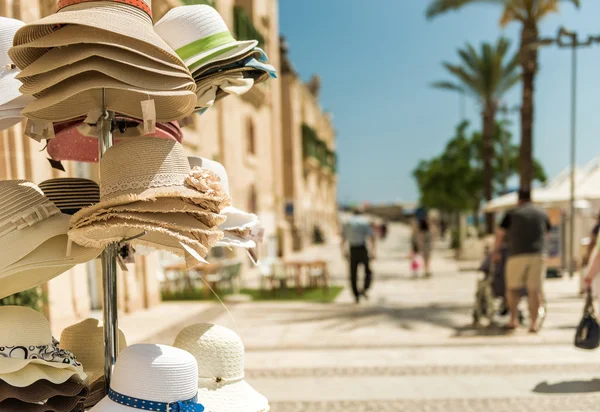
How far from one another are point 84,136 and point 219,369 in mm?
1446

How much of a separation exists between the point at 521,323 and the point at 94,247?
7.40 metres

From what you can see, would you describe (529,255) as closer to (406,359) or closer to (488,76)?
(406,359)

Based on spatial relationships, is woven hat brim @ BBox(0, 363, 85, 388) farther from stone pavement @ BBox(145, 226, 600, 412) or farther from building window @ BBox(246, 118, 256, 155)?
building window @ BBox(246, 118, 256, 155)

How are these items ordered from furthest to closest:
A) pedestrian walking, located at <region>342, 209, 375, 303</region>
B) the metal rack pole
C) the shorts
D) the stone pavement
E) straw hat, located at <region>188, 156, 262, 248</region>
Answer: pedestrian walking, located at <region>342, 209, 375, 303</region> → the shorts → the stone pavement → straw hat, located at <region>188, 156, 262, 248</region> → the metal rack pole

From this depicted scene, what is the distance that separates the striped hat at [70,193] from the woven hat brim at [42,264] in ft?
0.77

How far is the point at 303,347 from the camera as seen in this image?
700 centimetres

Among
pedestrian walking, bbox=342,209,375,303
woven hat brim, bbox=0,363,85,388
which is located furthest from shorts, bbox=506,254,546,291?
woven hat brim, bbox=0,363,85,388

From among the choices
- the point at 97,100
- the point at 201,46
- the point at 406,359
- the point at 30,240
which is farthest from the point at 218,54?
the point at 406,359

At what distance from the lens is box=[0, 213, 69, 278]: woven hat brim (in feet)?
6.76

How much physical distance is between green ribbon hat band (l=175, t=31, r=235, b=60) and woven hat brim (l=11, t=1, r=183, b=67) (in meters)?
0.24

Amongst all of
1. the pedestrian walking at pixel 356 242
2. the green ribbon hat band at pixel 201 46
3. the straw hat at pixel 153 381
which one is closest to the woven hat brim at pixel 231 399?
the straw hat at pixel 153 381

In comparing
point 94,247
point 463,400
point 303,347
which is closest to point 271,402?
point 463,400

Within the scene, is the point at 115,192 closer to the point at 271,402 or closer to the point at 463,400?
the point at 271,402

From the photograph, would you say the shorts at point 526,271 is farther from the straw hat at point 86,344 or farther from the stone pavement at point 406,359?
the straw hat at point 86,344
